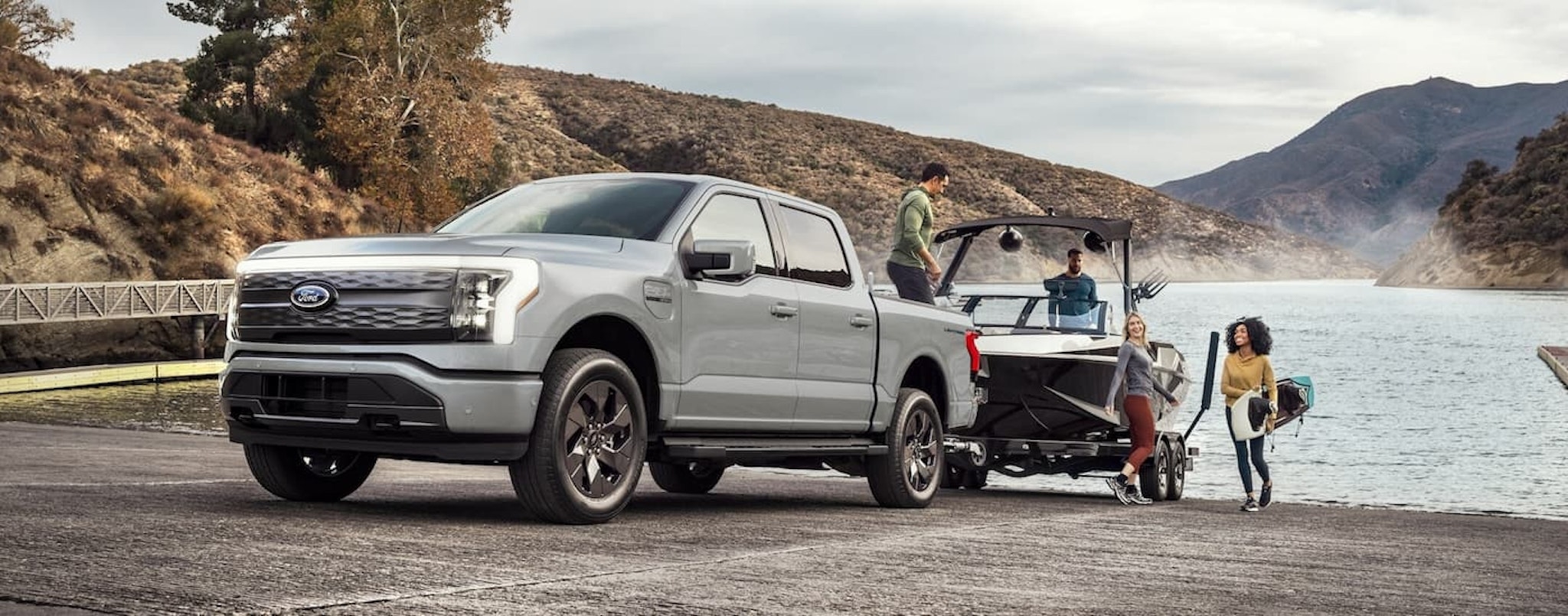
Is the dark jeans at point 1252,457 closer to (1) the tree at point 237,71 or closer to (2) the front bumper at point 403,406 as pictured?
(2) the front bumper at point 403,406

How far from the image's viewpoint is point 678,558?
26.0ft

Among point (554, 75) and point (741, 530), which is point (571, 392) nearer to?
point (741, 530)

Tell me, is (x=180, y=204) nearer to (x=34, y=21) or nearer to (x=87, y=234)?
(x=87, y=234)

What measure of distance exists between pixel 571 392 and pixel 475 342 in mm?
591

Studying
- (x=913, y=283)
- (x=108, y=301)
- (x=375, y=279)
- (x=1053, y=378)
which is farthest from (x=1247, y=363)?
(x=108, y=301)

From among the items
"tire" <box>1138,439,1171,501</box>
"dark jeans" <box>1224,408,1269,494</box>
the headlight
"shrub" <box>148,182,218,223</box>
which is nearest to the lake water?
"tire" <box>1138,439,1171,501</box>

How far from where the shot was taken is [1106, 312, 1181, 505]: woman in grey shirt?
54.2 feet

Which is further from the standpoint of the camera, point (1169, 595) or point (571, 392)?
point (571, 392)

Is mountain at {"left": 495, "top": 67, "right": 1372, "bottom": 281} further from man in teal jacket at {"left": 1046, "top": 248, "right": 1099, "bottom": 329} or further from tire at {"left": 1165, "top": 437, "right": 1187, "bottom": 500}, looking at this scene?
man in teal jacket at {"left": 1046, "top": 248, "right": 1099, "bottom": 329}

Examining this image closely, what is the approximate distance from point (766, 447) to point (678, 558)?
8.51ft

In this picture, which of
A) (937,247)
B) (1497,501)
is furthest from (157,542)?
(1497,501)

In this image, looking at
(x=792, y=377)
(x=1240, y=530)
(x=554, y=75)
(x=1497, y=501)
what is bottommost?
(x=1497, y=501)

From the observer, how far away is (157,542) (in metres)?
7.33

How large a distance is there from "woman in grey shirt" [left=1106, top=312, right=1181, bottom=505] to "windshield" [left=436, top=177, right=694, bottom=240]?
7.44 meters
